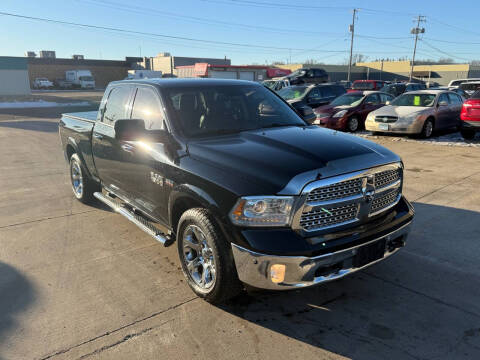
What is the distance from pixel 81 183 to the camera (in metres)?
6.11

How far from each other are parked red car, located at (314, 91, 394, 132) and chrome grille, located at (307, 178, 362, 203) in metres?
10.9

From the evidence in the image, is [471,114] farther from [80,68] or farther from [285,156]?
[80,68]

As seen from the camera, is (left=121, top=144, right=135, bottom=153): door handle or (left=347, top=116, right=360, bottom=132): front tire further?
(left=347, top=116, right=360, bottom=132): front tire

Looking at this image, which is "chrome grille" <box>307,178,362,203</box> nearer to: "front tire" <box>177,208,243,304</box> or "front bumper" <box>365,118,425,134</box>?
"front tire" <box>177,208,243,304</box>

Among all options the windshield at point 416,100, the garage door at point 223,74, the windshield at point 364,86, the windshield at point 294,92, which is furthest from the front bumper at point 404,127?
the garage door at point 223,74

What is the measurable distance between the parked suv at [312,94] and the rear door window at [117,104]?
441 inches

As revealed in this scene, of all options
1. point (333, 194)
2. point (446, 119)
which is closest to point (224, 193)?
point (333, 194)

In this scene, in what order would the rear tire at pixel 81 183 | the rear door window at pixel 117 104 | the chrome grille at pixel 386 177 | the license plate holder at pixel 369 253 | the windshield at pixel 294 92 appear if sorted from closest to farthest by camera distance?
the license plate holder at pixel 369 253, the chrome grille at pixel 386 177, the rear door window at pixel 117 104, the rear tire at pixel 81 183, the windshield at pixel 294 92

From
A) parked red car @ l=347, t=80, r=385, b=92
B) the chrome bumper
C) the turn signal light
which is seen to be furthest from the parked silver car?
parked red car @ l=347, t=80, r=385, b=92

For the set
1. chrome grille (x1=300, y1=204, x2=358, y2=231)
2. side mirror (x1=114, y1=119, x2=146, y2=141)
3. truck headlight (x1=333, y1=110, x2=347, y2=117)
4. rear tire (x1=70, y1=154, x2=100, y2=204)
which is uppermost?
side mirror (x1=114, y1=119, x2=146, y2=141)

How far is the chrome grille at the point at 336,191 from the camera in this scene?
112 inches

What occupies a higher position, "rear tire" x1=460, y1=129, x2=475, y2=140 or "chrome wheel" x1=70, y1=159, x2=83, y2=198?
"rear tire" x1=460, y1=129, x2=475, y2=140

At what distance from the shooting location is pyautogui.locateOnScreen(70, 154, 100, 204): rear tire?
598cm

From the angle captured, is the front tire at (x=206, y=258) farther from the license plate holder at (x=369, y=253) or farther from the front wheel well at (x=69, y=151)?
the front wheel well at (x=69, y=151)
